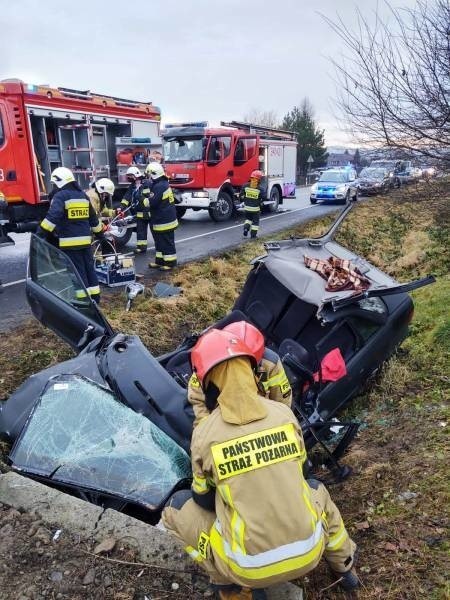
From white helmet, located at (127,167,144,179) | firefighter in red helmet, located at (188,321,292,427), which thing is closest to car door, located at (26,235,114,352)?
firefighter in red helmet, located at (188,321,292,427)

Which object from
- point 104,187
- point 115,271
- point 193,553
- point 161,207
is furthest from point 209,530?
point 104,187

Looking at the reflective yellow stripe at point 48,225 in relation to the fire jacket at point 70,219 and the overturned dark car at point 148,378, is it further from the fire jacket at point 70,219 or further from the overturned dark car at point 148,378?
the overturned dark car at point 148,378

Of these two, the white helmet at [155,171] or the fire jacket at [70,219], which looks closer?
the fire jacket at [70,219]

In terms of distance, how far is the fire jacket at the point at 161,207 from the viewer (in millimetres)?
7918

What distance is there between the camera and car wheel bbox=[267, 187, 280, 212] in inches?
673

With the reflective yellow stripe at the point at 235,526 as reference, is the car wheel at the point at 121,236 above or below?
below

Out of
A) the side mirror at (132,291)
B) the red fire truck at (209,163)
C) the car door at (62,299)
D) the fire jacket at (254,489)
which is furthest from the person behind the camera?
the red fire truck at (209,163)

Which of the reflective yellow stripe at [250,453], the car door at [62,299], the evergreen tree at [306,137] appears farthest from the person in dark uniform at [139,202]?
the evergreen tree at [306,137]

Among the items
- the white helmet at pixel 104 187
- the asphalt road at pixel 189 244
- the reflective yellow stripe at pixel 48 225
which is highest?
the white helmet at pixel 104 187

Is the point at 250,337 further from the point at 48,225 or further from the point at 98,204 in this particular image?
the point at 98,204

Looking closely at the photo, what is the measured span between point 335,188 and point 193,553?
1889 cm

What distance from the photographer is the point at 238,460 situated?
1.83 metres

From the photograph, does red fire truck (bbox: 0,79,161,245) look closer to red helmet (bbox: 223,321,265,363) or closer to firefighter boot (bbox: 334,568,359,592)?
red helmet (bbox: 223,321,265,363)

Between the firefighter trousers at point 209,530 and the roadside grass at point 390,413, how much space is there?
22cm
